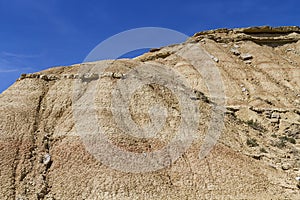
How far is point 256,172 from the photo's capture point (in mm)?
16312

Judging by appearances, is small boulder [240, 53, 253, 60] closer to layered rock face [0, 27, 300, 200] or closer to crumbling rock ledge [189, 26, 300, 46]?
crumbling rock ledge [189, 26, 300, 46]

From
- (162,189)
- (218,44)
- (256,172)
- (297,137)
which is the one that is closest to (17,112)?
(162,189)

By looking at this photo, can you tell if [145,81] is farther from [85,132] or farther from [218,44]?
[218,44]

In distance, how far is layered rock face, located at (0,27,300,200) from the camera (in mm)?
13258

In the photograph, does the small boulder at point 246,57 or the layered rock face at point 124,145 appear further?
the small boulder at point 246,57

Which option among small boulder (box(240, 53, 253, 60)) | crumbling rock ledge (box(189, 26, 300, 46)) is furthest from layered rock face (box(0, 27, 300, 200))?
crumbling rock ledge (box(189, 26, 300, 46))

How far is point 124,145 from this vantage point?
591 inches

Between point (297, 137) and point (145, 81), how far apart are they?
10.4 meters

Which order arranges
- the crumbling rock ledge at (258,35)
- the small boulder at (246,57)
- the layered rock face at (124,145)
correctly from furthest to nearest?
1. the crumbling rock ledge at (258,35)
2. the small boulder at (246,57)
3. the layered rock face at (124,145)

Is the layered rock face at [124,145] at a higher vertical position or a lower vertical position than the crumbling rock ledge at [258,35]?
lower

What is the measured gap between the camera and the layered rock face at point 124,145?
1326 centimetres

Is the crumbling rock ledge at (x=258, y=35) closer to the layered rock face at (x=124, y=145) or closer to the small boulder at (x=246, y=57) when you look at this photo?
the small boulder at (x=246, y=57)

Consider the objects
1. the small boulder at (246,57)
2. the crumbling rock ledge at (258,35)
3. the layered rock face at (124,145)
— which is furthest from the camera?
the crumbling rock ledge at (258,35)

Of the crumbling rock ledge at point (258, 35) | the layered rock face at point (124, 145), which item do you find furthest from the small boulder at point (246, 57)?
the layered rock face at point (124, 145)
